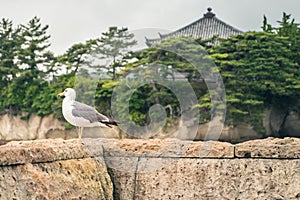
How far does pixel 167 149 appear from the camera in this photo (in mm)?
2932

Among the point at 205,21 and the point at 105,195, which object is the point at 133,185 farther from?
the point at 205,21

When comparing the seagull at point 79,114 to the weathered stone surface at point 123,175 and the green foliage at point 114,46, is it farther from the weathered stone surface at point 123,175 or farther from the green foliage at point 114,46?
the green foliage at point 114,46

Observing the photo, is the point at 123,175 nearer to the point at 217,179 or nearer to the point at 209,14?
the point at 217,179

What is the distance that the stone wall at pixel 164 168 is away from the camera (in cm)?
252

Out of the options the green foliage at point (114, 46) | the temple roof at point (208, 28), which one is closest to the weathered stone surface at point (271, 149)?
the green foliage at point (114, 46)

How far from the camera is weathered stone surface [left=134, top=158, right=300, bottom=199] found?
2678mm

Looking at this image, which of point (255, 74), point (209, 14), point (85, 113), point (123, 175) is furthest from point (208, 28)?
point (123, 175)

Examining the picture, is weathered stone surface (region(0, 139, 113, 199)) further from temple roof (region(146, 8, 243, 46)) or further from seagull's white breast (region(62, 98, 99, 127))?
temple roof (region(146, 8, 243, 46))

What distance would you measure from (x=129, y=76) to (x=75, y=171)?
1356cm

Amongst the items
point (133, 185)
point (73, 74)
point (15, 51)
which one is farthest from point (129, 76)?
point (133, 185)

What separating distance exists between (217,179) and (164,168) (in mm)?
297

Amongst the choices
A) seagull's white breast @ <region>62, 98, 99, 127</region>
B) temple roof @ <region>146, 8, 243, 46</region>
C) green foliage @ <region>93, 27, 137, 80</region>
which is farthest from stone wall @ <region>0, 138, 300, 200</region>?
temple roof @ <region>146, 8, 243, 46</region>

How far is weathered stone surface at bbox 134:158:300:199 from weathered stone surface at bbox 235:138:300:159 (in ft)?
0.10

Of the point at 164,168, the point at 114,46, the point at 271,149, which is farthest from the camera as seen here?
the point at 114,46
